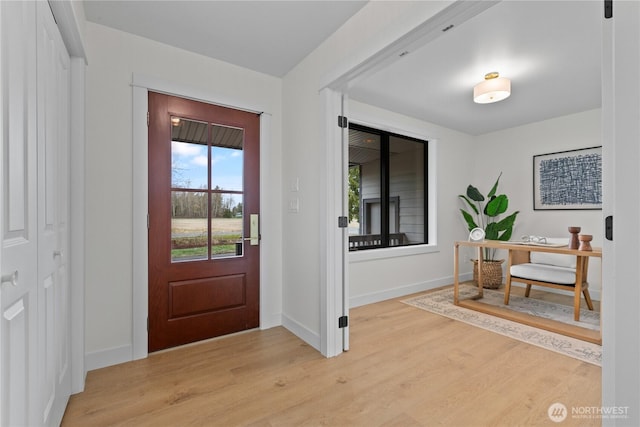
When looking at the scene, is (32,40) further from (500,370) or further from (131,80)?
(500,370)

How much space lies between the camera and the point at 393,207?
4312mm

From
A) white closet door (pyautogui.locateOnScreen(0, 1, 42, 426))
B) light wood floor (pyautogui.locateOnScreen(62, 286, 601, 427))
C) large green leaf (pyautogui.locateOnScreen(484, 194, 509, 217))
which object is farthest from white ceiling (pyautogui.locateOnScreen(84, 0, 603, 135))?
light wood floor (pyautogui.locateOnScreen(62, 286, 601, 427))

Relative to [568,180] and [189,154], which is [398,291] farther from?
[189,154]

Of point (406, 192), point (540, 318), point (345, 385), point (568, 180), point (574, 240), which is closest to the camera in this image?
point (345, 385)

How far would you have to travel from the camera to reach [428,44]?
2.41 meters

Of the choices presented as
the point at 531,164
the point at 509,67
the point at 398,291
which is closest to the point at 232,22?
the point at 509,67

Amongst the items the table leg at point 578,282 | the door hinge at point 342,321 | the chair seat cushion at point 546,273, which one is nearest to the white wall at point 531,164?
the chair seat cushion at point 546,273

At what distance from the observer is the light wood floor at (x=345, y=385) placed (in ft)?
5.24

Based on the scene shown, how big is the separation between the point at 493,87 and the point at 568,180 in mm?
2189

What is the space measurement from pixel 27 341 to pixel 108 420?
0.80m

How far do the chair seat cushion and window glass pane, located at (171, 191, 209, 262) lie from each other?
3.35 meters

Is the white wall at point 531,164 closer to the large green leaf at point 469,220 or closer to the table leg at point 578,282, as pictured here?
the large green leaf at point 469,220

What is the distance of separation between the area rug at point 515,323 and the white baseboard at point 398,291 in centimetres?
16

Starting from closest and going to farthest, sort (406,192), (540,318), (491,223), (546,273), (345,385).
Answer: (345,385) < (540,318) < (546,273) < (491,223) < (406,192)
